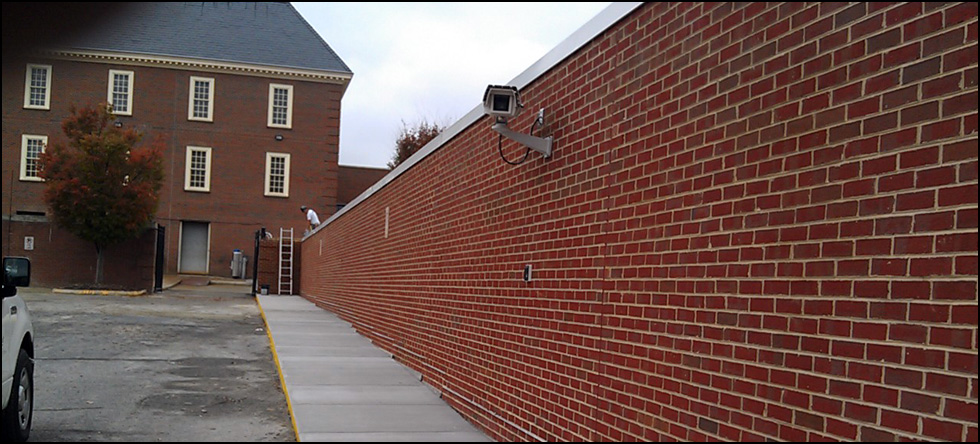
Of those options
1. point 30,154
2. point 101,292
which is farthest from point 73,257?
point 30,154

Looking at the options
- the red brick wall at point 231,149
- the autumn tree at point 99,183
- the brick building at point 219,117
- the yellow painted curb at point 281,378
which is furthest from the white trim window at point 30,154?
the yellow painted curb at point 281,378

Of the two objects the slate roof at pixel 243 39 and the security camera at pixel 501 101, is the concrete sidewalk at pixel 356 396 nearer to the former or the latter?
the security camera at pixel 501 101

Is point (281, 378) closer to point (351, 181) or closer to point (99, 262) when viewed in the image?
point (99, 262)

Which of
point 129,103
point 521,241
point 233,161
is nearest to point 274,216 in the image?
point 233,161

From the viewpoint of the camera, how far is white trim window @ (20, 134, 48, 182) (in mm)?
36156

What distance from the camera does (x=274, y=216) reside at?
4128 cm

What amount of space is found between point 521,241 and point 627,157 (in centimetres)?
216

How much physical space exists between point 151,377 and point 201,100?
104 ft

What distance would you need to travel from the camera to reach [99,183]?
88.1 ft

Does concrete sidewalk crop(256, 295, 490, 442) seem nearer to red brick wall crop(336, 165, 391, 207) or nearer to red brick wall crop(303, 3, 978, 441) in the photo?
red brick wall crop(303, 3, 978, 441)

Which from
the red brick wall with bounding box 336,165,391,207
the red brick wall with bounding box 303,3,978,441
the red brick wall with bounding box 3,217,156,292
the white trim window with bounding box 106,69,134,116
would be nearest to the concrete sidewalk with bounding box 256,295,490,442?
the red brick wall with bounding box 303,3,978,441

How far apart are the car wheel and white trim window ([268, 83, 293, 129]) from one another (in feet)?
115

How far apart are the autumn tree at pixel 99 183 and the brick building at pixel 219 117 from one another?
10.1 metres

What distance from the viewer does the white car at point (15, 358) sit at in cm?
661
